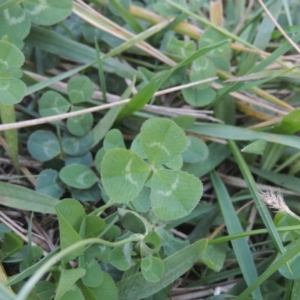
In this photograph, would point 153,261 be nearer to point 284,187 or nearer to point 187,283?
point 187,283

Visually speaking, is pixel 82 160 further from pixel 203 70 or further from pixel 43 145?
pixel 203 70

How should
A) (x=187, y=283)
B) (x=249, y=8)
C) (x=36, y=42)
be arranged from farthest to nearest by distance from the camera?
(x=249, y=8) → (x=36, y=42) → (x=187, y=283)

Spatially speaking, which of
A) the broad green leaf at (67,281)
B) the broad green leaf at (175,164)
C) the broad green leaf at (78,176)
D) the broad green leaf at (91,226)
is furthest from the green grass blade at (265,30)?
the broad green leaf at (67,281)

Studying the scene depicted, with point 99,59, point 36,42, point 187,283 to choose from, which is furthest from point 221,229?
point 36,42

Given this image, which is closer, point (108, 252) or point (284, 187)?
point (108, 252)

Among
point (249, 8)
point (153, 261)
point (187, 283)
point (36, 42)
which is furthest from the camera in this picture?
point (249, 8)

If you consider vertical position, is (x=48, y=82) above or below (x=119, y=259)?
above

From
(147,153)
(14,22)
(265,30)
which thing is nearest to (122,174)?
(147,153)
